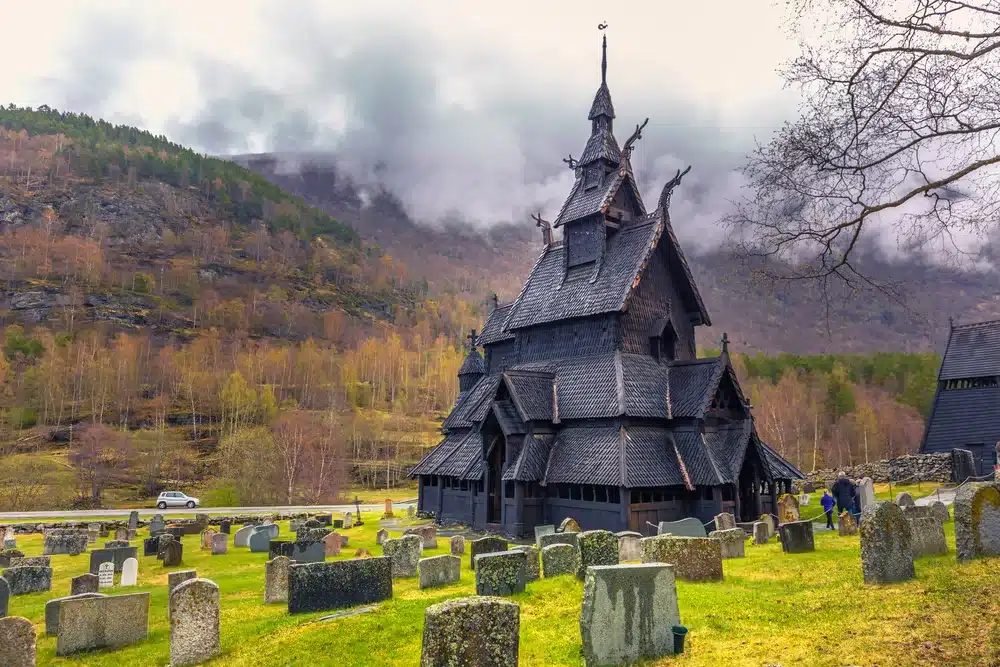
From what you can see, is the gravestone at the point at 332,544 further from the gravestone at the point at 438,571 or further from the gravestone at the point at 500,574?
the gravestone at the point at 500,574

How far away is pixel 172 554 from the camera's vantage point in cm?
2256

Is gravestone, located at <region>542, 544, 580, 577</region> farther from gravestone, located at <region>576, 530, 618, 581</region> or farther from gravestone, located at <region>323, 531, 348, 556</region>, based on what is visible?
gravestone, located at <region>323, 531, 348, 556</region>

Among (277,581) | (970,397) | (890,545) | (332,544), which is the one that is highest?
(970,397)

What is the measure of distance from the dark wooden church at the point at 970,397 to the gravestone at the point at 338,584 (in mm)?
35528

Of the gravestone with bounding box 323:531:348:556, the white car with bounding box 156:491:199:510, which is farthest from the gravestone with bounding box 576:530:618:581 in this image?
the white car with bounding box 156:491:199:510

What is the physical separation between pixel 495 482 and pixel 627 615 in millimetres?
19671

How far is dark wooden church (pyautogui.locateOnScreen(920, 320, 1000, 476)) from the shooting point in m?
35.3

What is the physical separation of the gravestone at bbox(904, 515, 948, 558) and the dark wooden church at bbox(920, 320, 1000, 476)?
95.1 feet

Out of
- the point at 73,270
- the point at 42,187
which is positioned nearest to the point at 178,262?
the point at 73,270

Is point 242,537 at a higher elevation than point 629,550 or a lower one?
lower

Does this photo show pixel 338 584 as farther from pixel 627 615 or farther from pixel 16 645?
pixel 627 615

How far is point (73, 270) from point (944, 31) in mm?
163285

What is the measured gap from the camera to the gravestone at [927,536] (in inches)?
449

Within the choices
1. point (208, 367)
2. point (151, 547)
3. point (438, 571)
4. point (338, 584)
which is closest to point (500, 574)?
point (438, 571)
